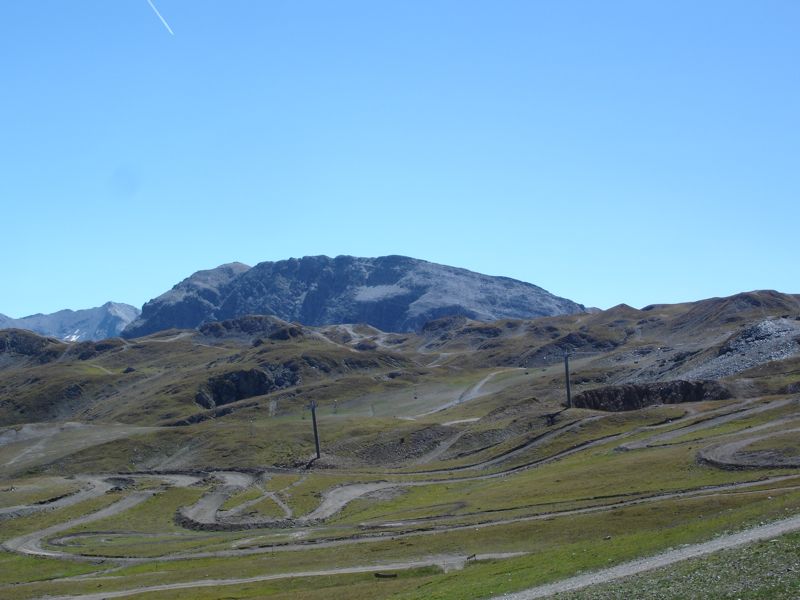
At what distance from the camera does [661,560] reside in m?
40.8

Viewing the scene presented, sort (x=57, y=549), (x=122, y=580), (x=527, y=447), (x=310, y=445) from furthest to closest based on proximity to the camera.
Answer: (x=310, y=445)
(x=527, y=447)
(x=57, y=549)
(x=122, y=580)

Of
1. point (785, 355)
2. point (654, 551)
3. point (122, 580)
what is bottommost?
point (122, 580)

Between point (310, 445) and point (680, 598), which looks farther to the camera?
point (310, 445)

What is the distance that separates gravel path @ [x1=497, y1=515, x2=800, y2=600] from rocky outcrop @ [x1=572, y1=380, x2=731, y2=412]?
105 meters

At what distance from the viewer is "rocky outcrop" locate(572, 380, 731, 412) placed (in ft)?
473

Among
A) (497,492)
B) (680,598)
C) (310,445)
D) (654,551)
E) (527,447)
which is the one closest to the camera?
(680,598)

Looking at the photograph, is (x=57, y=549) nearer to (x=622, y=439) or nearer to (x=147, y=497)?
(x=147, y=497)

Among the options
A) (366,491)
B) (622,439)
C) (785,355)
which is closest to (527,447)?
(622,439)

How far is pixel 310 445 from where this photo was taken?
538 feet

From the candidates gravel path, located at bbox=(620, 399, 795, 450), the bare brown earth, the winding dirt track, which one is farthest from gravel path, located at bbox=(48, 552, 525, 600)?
gravel path, located at bbox=(620, 399, 795, 450)

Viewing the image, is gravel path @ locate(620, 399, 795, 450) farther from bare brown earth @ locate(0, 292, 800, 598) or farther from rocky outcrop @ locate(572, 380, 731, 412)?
rocky outcrop @ locate(572, 380, 731, 412)

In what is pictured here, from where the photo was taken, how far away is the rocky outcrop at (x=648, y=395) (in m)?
144

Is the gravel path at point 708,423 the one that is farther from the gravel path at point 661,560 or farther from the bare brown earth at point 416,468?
the gravel path at point 661,560

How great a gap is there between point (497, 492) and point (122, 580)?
42.1 meters
